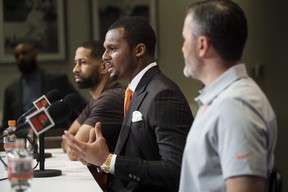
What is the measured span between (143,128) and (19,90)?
3.13 metres

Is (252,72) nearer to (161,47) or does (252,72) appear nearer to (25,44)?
(161,47)

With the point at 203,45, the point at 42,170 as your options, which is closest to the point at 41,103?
the point at 42,170

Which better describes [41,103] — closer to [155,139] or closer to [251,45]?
[155,139]

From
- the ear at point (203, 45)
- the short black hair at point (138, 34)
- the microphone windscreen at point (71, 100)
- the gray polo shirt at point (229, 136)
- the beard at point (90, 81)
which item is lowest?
the beard at point (90, 81)

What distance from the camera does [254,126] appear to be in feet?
4.95

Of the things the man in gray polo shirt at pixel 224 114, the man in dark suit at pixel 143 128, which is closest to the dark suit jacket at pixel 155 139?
the man in dark suit at pixel 143 128

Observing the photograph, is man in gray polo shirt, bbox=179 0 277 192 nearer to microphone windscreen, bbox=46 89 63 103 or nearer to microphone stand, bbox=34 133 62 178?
microphone stand, bbox=34 133 62 178

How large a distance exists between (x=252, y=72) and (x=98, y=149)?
11.6 feet

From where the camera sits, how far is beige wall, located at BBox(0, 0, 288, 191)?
5383 mm

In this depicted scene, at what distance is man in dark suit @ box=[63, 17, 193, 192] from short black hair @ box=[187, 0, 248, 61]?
0.73m

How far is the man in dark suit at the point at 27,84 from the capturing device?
17.3 ft

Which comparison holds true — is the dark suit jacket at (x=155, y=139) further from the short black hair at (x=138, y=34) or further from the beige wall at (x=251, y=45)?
the beige wall at (x=251, y=45)

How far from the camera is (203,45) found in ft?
5.42

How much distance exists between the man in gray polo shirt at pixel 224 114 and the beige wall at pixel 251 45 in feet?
12.5
